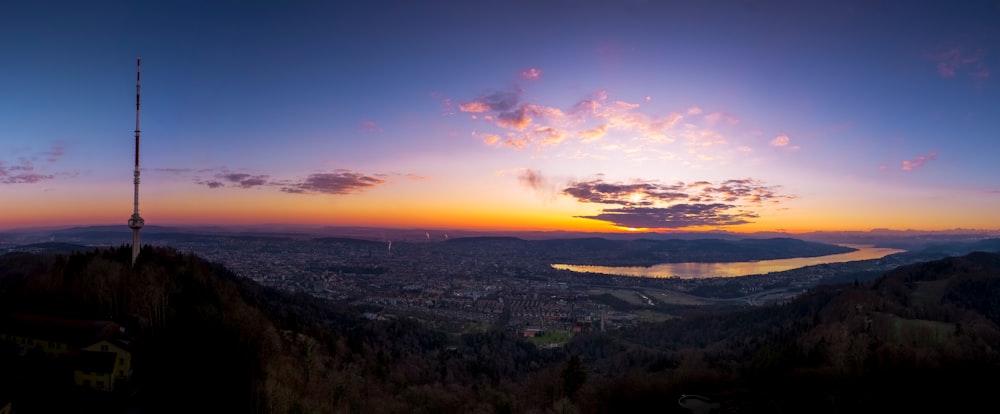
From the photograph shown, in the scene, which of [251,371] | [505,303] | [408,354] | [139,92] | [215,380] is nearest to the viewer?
[215,380]

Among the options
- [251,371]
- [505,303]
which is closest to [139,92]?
[251,371]

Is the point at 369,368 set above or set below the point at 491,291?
above

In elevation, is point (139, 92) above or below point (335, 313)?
above

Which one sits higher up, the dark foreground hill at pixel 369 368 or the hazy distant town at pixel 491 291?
the dark foreground hill at pixel 369 368

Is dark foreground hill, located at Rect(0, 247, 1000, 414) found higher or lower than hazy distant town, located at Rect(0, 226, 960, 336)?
higher

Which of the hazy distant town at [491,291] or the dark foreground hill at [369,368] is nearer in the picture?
the dark foreground hill at [369,368]

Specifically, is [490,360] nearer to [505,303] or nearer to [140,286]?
[140,286]

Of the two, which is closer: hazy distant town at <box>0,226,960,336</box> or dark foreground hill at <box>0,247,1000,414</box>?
dark foreground hill at <box>0,247,1000,414</box>

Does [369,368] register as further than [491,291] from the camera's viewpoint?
No
